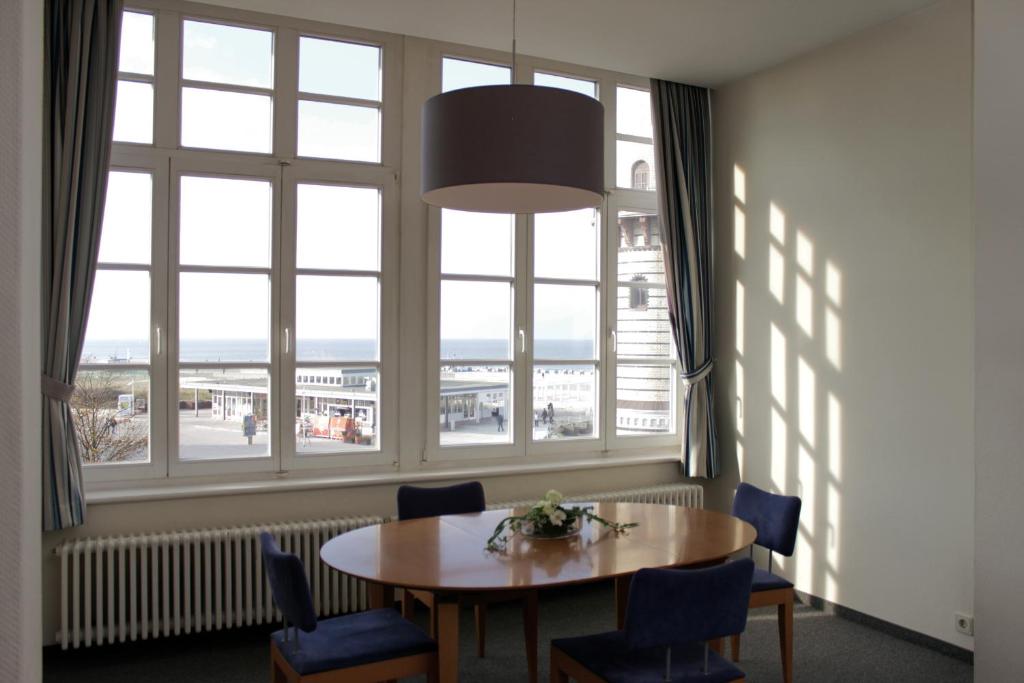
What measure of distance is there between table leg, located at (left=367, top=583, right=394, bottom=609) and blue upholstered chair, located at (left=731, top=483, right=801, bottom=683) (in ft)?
5.21

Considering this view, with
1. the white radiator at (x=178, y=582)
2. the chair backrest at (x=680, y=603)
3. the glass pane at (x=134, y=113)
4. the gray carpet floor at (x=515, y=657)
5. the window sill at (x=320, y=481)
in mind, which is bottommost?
the gray carpet floor at (x=515, y=657)

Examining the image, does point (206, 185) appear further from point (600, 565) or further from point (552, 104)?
point (600, 565)

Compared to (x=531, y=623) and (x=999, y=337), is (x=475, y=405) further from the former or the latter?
(x=999, y=337)

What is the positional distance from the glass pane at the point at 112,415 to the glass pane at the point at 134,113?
126 centimetres

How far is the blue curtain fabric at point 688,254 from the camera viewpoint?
5688 millimetres

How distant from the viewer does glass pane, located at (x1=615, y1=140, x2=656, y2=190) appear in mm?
5852

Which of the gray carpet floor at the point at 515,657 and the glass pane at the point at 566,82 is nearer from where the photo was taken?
the gray carpet floor at the point at 515,657

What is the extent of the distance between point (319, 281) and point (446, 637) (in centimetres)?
252

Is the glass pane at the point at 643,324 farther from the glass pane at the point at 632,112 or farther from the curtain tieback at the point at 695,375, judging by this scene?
the glass pane at the point at 632,112

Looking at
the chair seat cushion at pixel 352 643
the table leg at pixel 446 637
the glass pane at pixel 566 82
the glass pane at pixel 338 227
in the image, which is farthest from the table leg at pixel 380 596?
the glass pane at pixel 566 82

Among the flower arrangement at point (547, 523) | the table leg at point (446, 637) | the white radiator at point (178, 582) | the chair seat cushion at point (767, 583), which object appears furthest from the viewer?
the white radiator at point (178, 582)

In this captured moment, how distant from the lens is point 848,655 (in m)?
4.31

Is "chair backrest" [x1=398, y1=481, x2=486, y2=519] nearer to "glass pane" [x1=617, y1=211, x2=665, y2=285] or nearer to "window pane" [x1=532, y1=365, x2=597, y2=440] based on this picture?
"window pane" [x1=532, y1=365, x2=597, y2=440]

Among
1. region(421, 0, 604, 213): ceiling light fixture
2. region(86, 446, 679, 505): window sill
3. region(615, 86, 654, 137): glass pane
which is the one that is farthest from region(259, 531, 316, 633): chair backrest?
region(615, 86, 654, 137): glass pane
